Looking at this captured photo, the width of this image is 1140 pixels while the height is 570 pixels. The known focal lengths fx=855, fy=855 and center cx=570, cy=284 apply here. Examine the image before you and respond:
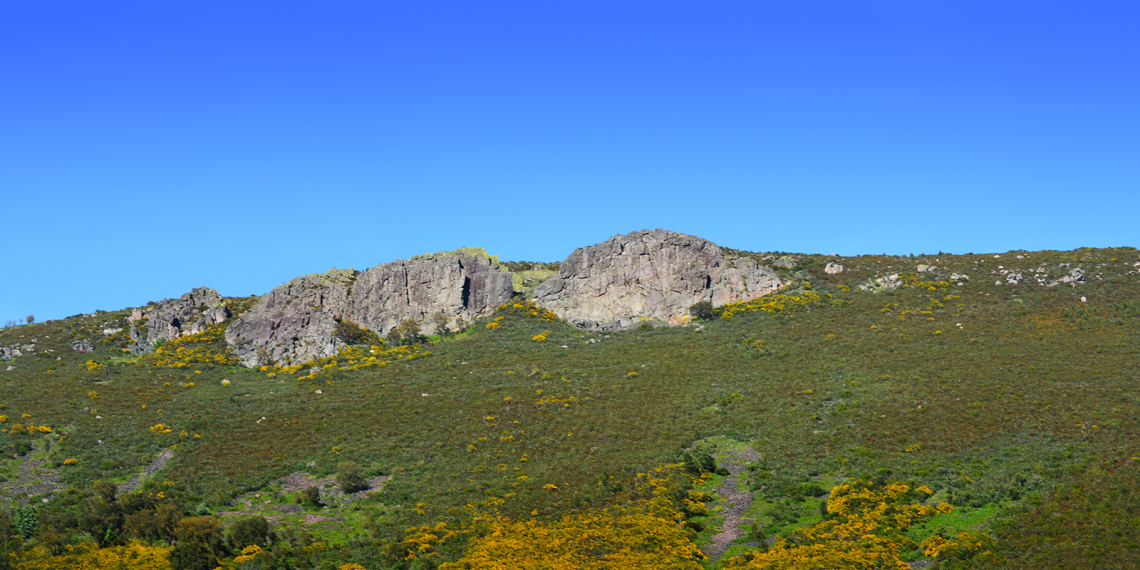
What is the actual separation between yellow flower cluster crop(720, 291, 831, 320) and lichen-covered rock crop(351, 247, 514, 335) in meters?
23.5

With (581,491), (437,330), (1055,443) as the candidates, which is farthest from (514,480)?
(437,330)

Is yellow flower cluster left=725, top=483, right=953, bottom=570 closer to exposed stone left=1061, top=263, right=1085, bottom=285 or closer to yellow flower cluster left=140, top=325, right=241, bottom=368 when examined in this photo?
exposed stone left=1061, top=263, right=1085, bottom=285

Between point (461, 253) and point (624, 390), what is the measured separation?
35225 mm

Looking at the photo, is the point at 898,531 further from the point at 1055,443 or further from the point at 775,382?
the point at 775,382

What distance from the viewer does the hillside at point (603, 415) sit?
38.1 metres

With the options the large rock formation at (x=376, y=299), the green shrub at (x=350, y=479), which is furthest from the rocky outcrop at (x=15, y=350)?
the green shrub at (x=350, y=479)

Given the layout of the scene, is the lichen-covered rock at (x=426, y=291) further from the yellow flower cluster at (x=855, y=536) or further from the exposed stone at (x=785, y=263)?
the yellow flower cluster at (x=855, y=536)

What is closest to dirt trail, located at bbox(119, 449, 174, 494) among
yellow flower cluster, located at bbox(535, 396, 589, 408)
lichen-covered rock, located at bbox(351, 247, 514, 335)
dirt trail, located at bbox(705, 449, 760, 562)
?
yellow flower cluster, located at bbox(535, 396, 589, 408)

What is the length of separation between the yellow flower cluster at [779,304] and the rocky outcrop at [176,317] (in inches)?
2101

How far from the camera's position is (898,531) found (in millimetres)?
36906

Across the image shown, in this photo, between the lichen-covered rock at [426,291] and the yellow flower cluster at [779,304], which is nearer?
the yellow flower cluster at [779,304]

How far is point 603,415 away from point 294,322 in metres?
40.7

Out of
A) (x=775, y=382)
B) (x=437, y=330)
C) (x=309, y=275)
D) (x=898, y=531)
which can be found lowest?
(x=898, y=531)

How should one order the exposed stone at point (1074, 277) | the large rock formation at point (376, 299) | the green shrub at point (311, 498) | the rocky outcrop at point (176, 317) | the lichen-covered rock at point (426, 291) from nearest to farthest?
the green shrub at point (311, 498) < the exposed stone at point (1074, 277) < the large rock formation at point (376, 299) < the lichen-covered rock at point (426, 291) < the rocky outcrop at point (176, 317)
